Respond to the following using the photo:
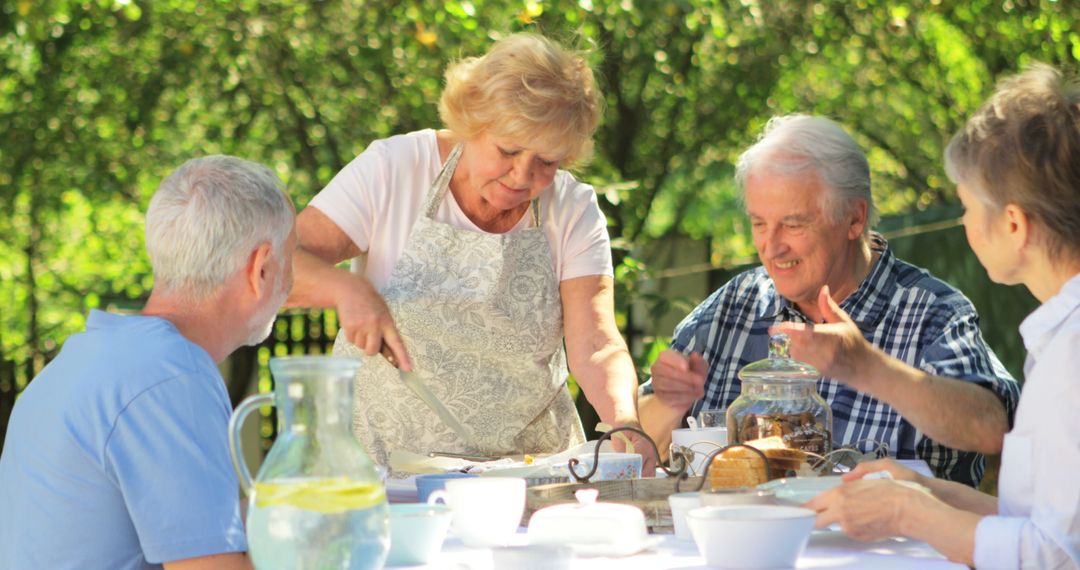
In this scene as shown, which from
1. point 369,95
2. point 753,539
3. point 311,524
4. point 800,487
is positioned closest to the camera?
point 311,524

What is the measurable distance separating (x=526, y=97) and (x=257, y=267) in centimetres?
114

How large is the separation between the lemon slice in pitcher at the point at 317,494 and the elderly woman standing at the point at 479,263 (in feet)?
5.36

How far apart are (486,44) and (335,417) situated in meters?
5.17

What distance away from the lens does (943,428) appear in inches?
112

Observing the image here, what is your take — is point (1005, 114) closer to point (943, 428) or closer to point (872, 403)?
point (943, 428)

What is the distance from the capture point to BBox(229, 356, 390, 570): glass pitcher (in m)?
1.53

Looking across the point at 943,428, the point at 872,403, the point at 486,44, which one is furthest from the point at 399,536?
the point at 486,44

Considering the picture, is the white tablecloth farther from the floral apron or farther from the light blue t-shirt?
the floral apron

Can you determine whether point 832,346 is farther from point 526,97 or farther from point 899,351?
point 526,97

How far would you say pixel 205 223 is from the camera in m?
2.08

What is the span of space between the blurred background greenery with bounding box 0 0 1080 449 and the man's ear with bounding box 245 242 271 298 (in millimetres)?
3736

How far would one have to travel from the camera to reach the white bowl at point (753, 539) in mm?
1825

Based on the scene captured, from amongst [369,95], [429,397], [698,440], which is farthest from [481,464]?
[369,95]

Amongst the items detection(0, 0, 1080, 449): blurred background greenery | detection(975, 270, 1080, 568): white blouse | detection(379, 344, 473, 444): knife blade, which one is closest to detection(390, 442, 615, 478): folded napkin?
detection(379, 344, 473, 444): knife blade
